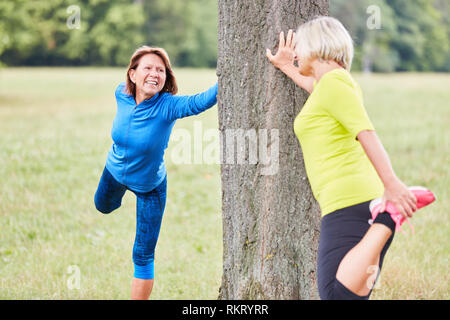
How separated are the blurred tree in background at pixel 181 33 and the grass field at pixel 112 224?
107 ft

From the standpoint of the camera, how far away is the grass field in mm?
4543

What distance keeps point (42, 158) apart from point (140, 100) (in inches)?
242

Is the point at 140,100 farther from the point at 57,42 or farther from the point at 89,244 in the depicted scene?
the point at 57,42

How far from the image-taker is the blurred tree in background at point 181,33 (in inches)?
1692

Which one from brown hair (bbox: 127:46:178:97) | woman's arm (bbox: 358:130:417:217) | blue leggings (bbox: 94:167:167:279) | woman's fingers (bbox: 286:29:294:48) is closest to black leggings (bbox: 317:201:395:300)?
woman's arm (bbox: 358:130:417:217)

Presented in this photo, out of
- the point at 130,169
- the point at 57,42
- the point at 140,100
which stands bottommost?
the point at 130,169

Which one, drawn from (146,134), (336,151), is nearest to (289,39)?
(336,151)

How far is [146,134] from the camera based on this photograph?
3.55m

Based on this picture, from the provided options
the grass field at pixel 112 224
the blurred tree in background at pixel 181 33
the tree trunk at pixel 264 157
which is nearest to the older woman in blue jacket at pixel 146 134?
the tree trunk at pixel 264 157

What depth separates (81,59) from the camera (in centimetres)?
4662

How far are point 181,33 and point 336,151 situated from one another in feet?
155

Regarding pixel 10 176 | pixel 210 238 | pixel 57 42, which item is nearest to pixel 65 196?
pixel 10 176

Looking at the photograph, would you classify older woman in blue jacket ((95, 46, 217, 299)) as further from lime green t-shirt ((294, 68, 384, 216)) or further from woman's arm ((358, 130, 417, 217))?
woman's arm ((358, 130, 417, 217))

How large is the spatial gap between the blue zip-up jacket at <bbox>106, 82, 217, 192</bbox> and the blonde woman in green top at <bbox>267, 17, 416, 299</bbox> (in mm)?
988
